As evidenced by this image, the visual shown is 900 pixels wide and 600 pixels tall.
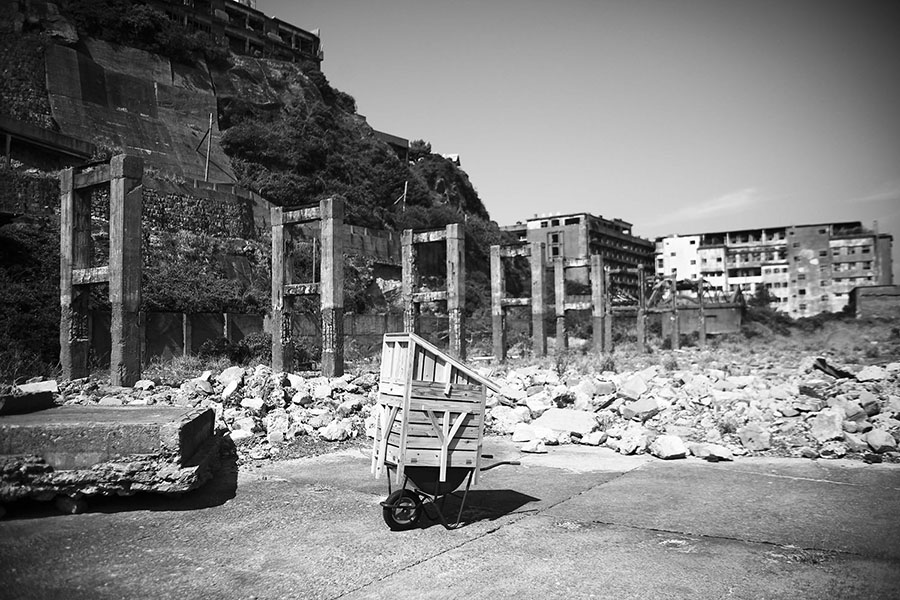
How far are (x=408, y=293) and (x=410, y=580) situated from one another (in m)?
19.6

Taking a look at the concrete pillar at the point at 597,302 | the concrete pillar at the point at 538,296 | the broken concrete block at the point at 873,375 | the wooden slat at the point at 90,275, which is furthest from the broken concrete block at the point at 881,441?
the concrete pillar at the point at 597,302

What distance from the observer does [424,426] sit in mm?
5531

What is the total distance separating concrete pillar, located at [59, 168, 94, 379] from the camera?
1562 centimetres

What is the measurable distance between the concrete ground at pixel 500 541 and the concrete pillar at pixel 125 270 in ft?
26.8

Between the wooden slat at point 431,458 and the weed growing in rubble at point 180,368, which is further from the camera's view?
the weed growing in rubble at point 180,368

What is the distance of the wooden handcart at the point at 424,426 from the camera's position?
216 inches

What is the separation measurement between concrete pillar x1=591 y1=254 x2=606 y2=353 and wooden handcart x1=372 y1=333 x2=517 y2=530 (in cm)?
2800

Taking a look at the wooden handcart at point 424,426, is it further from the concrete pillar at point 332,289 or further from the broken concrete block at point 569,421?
the concrete pillar at point 332,289

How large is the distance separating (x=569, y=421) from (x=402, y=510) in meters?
5.34

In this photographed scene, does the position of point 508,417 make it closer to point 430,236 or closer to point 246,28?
point 430,236

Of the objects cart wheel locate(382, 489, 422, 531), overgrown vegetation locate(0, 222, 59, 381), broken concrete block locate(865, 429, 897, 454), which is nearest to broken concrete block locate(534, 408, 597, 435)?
broken concrete block locate(865, 429, 897, 454)

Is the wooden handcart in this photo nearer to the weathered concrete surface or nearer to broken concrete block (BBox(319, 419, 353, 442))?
the weathered concrete surface

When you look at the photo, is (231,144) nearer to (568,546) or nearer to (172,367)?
(172,367)

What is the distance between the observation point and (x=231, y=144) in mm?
40969
